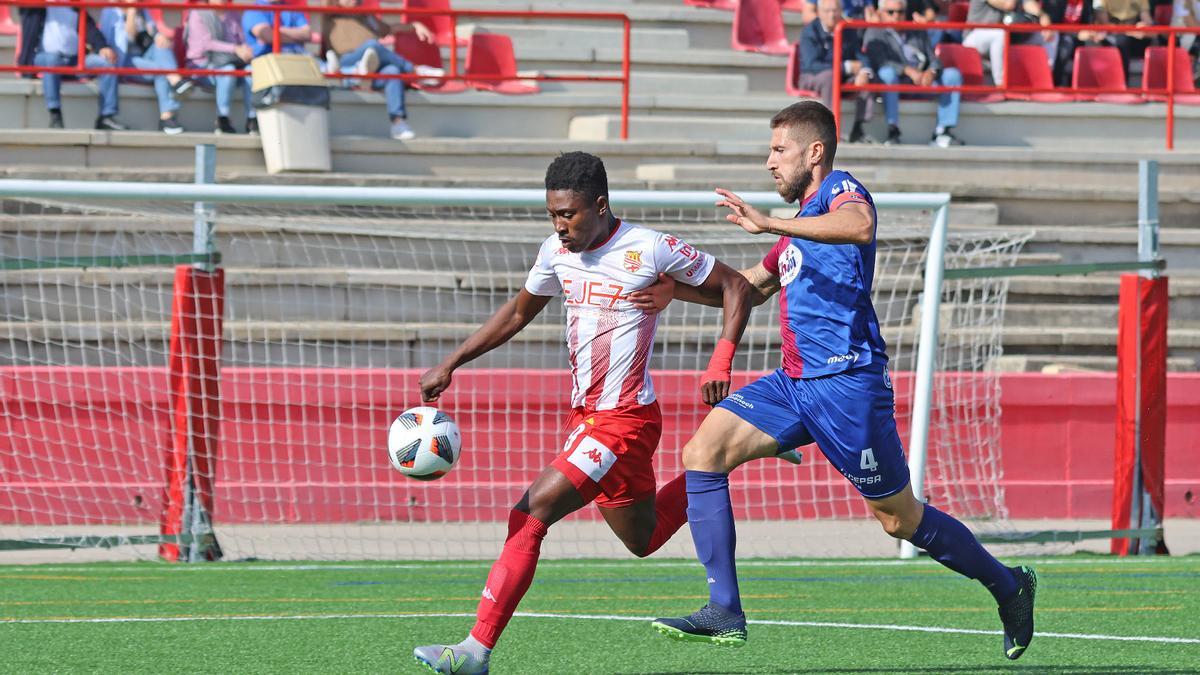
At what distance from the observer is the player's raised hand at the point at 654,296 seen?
571cm

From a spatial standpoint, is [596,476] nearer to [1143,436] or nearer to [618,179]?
[1143,436]

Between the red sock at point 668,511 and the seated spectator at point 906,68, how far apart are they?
35.3 feet

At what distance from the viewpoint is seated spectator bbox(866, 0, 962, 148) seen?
16297 millimetres

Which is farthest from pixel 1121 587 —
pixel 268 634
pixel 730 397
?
pixel 268 634

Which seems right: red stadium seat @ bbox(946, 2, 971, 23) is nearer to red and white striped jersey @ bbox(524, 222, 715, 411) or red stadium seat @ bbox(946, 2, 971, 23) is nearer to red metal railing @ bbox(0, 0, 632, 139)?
red metal railing @ bbox(0, 0, 632, 139)

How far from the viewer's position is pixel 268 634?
Answer: 6.53 meters

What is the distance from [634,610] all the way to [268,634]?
1769mm

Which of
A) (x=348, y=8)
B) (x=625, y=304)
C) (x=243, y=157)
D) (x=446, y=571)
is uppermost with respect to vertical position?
(x=348, y=8)

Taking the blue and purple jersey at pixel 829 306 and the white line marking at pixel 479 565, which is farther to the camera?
the white line marking at pixel 479 565

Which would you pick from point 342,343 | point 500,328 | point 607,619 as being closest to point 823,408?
point 500,328

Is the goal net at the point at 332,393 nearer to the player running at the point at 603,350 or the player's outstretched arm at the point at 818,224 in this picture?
the player running at the point at 603,350

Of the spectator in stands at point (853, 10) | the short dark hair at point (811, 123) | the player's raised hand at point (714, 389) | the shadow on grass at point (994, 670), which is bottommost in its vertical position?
the shadow on grass at point (994, 670)

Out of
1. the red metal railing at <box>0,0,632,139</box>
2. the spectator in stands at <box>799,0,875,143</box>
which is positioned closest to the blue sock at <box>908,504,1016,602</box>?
the red metal railing at <box>0,0,632,139</box>

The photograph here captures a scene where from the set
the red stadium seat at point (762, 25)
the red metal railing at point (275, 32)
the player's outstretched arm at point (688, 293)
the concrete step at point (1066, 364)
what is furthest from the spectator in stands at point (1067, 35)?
the player's outstretched arm at point (688, 293)
